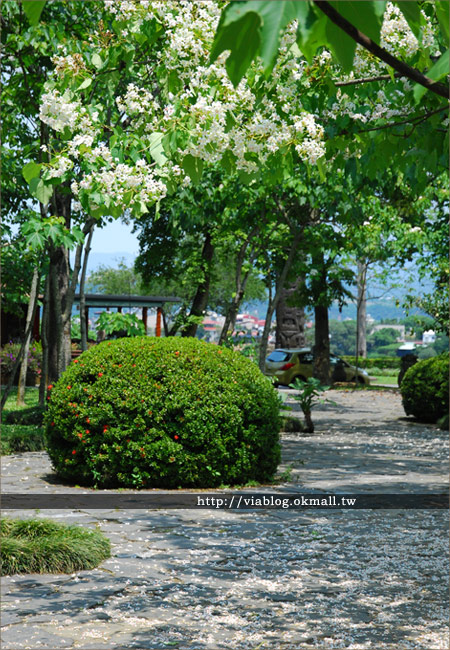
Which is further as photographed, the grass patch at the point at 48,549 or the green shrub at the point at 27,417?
the green shrub at the point at 27,417

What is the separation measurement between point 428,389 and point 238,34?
15.3m

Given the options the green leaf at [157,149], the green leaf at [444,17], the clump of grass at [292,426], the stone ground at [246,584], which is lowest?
the stone ground at [246,584]

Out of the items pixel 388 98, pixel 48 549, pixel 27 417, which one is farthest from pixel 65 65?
pixel 27 417

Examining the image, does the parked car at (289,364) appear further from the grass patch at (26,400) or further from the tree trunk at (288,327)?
the grass patch at (26,400)

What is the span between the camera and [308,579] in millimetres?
5453

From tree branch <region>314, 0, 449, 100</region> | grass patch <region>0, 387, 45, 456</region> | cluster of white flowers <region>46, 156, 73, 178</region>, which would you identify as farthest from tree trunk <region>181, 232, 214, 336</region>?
tree branch <region>314, 0, 449, 100</region>

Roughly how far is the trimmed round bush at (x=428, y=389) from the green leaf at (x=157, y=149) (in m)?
12.1

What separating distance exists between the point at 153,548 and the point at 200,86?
343 cm

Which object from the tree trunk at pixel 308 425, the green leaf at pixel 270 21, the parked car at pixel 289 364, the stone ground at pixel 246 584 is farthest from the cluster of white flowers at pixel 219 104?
the parked car at pixel 289 364

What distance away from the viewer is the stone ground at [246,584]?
4.34 m

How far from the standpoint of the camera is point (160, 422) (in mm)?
8211

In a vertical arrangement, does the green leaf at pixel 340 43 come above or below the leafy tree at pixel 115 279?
below

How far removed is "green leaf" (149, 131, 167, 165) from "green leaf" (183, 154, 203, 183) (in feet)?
1.38

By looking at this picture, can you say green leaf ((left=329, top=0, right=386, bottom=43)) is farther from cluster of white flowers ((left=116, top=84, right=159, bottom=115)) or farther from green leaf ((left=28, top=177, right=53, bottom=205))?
cluster of white flowers ((left=116, top=84, right=159, bottom=115))
